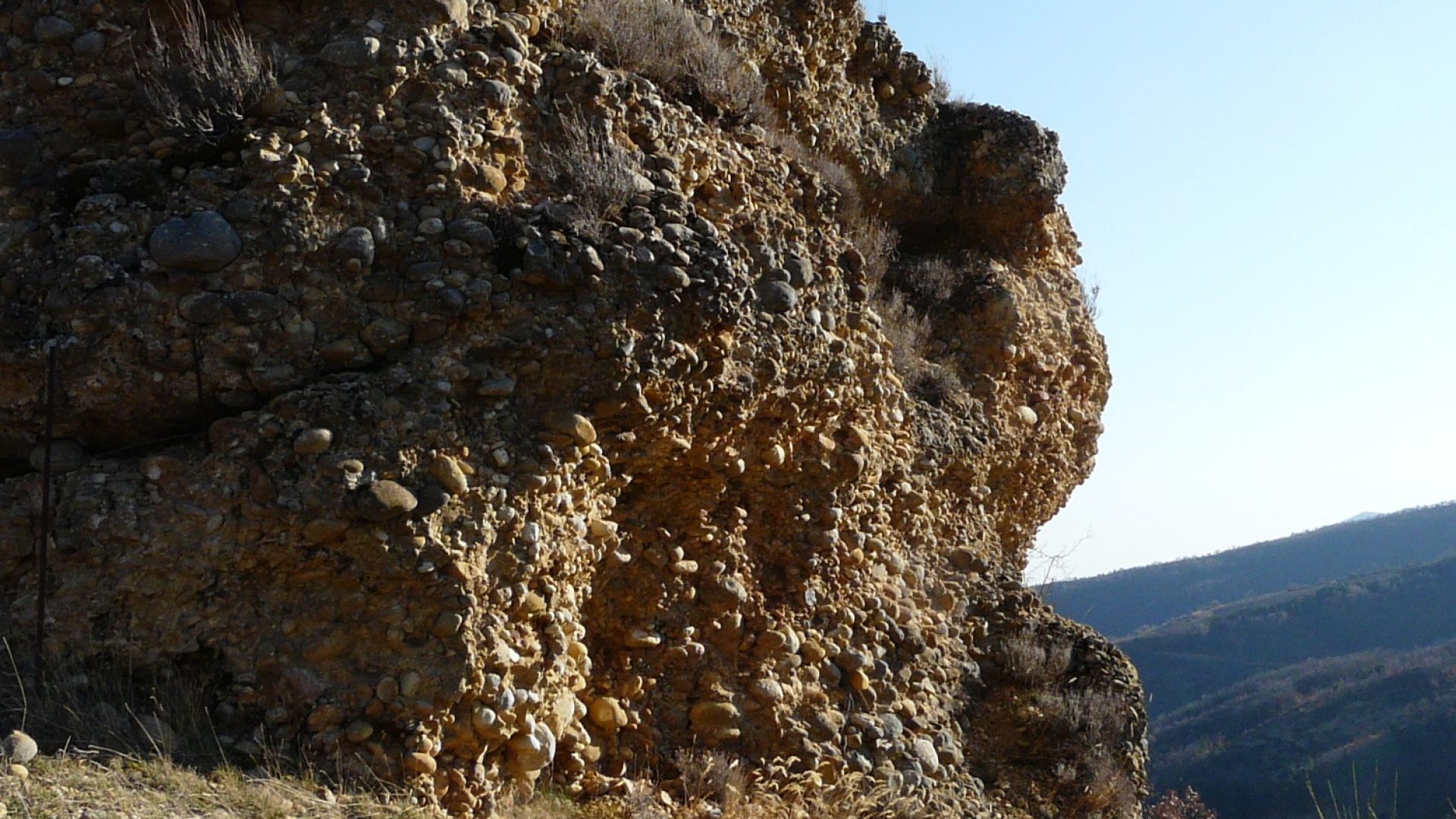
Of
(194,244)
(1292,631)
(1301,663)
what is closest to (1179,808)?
(194,244)

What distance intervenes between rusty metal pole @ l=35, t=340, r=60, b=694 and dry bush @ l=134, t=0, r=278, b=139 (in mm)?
1128

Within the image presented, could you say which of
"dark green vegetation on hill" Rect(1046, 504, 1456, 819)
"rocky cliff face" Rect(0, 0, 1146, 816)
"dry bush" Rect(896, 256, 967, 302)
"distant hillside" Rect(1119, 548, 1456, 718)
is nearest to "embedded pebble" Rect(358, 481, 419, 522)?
"rocky cliff face" Rect(0, 0, 1146, 816)

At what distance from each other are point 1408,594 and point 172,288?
4457 cm

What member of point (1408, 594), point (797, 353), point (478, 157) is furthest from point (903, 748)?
point (1408, 594)

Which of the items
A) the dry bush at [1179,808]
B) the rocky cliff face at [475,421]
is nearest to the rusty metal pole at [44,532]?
the rocky cliff face at [475,421]

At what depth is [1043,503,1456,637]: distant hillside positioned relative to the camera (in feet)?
174

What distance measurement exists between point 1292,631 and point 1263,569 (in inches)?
809

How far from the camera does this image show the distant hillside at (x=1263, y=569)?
53.1 metres

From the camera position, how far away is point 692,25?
755cm

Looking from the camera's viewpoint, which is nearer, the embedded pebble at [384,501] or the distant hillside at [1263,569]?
the embedded pebble at [384,501]

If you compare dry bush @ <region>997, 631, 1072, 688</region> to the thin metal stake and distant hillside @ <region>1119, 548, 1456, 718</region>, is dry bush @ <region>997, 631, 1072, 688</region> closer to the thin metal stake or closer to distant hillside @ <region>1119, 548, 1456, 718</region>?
the thin metal stake

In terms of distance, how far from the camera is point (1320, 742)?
2670cm

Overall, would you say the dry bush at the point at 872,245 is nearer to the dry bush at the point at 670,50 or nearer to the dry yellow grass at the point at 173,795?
the dry bush at the point at 670,50

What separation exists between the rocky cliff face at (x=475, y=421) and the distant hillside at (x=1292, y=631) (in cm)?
3139
